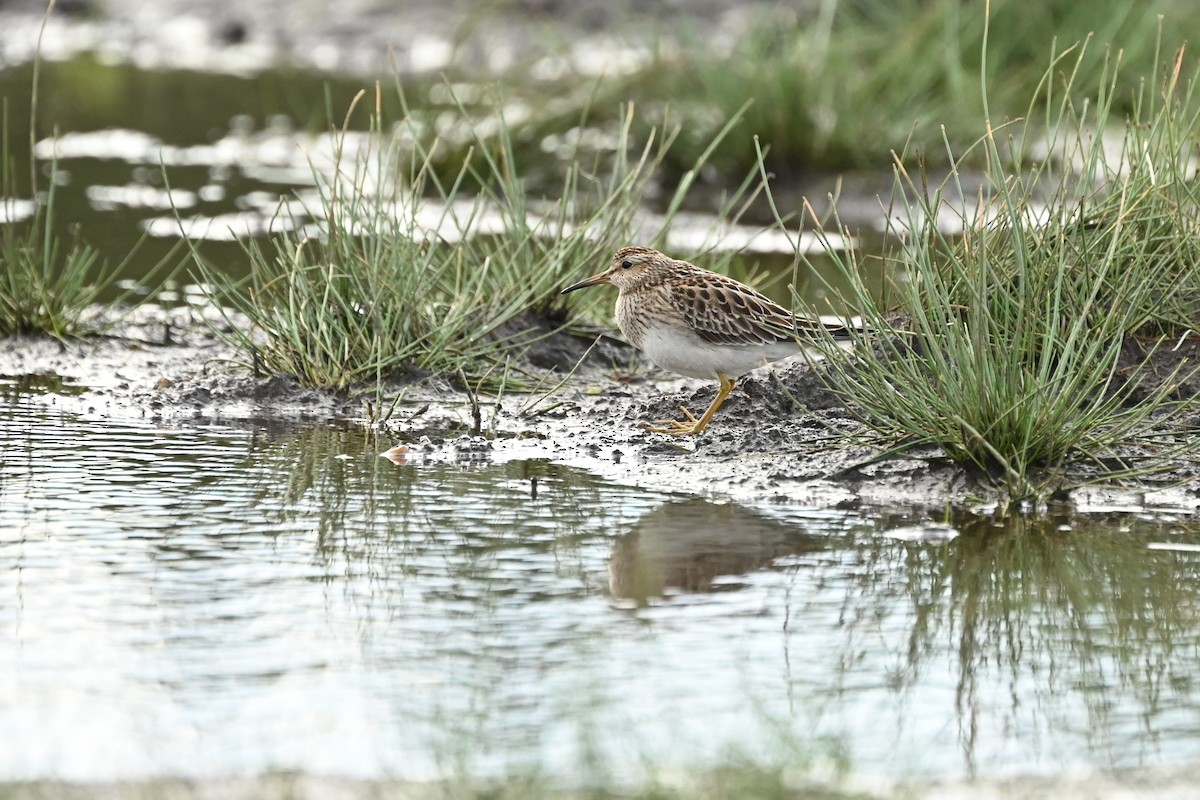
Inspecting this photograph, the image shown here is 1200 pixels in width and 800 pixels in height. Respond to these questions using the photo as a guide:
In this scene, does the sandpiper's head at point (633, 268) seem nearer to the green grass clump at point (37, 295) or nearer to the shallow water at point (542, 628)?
the shallow water at point (542, 628)

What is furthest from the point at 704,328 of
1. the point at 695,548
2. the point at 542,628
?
the point at 542,628

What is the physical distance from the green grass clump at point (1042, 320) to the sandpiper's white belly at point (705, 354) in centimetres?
29

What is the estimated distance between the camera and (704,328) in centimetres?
767

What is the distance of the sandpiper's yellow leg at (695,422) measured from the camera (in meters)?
7.64

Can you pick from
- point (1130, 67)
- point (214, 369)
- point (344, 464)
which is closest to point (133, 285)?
point (214, 369)

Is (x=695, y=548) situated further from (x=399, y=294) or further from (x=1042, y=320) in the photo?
(x=399, y=294)

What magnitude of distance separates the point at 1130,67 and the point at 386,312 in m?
10.5

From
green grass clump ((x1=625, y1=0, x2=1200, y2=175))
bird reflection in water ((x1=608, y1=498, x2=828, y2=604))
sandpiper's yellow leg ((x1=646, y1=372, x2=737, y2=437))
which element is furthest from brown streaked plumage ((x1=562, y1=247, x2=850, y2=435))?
green grass clump ((x1=625, y1=0, x2=1200, y2=175))

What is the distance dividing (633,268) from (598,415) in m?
0.73

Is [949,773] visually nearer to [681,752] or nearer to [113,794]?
[681,752]

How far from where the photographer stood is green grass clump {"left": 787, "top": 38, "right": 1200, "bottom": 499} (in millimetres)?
6520

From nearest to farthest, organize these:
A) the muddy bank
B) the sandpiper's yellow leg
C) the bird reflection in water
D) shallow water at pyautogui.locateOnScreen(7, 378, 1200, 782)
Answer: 1. shallow water at pyautogui.locateOnScreen(7, 378, 1200, 782)
2. the bird reflection in water
3. the muddy bank
4. the sandpiper's yellow leg

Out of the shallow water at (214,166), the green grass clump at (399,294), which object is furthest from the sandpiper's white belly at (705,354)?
the shallow water at (214,166)

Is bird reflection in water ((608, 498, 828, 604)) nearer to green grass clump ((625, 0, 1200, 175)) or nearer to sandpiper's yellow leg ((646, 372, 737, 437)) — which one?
sandpiper's yellow leg ((646, 372, 737, 437))
